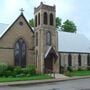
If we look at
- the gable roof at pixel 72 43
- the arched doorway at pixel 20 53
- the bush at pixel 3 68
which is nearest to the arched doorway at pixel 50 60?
the arched doorway at pixel 20 53

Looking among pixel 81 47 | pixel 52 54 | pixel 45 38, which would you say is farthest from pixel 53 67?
pixel 81 47

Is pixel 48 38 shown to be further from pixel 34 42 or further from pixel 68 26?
pixel 68 26

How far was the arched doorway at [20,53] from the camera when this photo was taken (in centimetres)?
4138

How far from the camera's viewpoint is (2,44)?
131 feet

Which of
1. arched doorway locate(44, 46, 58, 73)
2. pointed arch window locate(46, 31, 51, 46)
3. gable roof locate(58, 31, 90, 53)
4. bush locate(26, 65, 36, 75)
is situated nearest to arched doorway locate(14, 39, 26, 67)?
bush locate(26, 65, 36, 75)

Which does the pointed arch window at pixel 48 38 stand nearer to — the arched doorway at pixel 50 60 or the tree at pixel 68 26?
the arched doorway at pixel 50 60

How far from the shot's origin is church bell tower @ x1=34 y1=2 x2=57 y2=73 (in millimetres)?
41281

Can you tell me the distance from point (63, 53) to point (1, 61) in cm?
1368

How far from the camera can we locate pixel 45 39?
4191 cm

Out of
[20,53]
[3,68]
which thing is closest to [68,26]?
[20,53]

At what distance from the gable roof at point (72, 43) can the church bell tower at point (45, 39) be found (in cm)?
590

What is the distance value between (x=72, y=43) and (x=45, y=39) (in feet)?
37.3

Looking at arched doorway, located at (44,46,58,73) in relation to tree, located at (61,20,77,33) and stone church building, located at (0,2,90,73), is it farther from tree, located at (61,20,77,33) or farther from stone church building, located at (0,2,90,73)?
tree, located at (61,20,77,33)

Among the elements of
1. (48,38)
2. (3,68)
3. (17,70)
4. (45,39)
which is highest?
(48,38)
